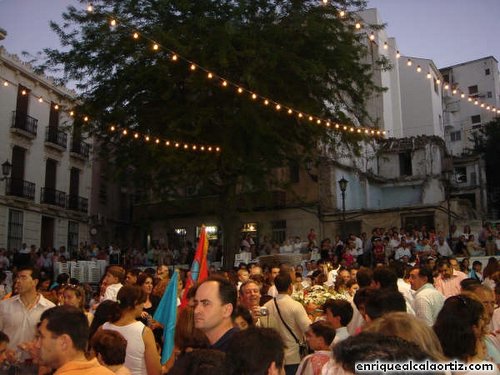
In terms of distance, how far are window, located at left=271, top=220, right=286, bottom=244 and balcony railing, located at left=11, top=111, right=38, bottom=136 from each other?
13699mm

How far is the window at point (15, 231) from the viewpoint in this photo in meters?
27.2

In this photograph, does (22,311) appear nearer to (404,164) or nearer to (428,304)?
(428,304)

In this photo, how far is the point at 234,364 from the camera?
2.70 metres

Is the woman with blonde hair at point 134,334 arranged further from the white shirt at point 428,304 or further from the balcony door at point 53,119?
the balcony door at point 53,119

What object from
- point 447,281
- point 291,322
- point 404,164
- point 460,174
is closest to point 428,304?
point 291,322

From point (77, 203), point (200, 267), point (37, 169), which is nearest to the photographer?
point (200, 267)

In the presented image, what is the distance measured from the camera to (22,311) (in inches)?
246

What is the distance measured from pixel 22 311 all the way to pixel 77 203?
2697 centimetres

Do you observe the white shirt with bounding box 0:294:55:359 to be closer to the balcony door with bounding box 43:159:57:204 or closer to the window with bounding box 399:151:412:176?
the balcony door with bounding box 43:159:57:204

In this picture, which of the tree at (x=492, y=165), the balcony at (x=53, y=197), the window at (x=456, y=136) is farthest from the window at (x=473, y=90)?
the balcony at (x=53, y=197)

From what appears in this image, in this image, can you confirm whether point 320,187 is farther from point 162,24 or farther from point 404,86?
point 404,86

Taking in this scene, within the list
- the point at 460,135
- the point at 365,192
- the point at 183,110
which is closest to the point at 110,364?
the point at 183,110

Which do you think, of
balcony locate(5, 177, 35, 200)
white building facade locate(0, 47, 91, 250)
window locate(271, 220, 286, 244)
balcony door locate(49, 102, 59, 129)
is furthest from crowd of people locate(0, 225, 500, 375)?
balcony door locate(49, 102, 59, 129)

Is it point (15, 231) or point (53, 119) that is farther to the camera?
point (53, 119)
